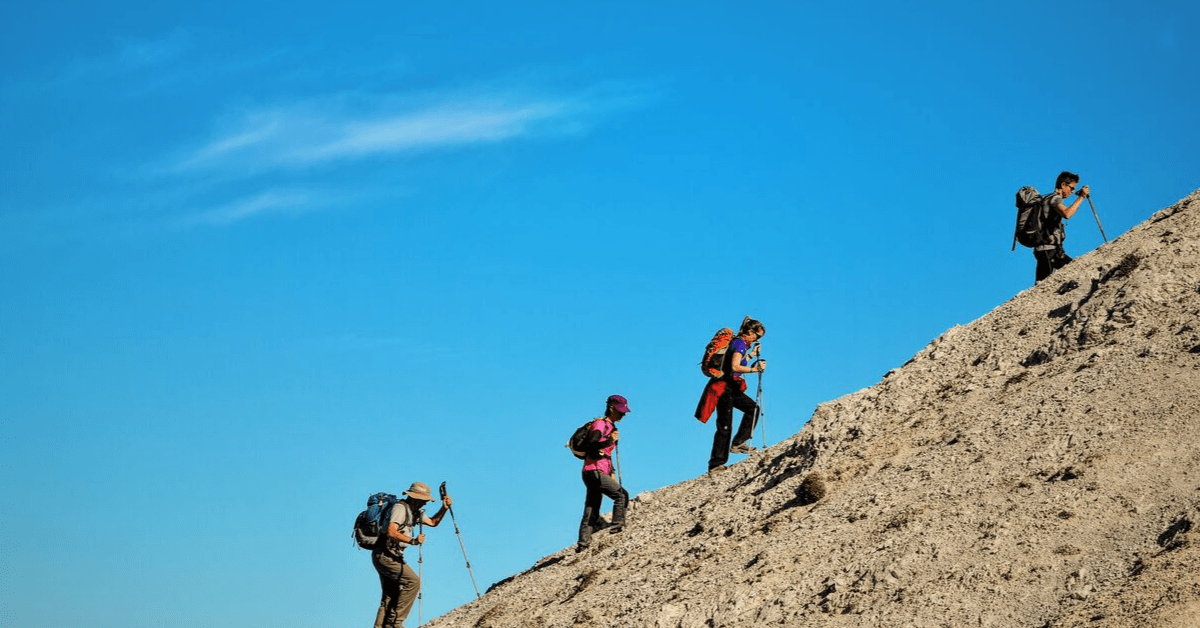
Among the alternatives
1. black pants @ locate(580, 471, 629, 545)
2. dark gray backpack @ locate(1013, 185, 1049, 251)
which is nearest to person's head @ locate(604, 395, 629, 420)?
black pants @ locate(580, 471, 629, 545)

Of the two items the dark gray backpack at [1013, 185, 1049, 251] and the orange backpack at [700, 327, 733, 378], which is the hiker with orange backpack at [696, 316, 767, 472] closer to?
the orange backpack at [700, 327, 733, 378]

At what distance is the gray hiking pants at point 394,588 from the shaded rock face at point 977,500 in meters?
1.39

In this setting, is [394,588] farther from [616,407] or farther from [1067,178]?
[1067,178]

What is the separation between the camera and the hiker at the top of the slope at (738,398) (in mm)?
23141

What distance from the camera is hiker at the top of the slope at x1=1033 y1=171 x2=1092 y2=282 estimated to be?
22938mm

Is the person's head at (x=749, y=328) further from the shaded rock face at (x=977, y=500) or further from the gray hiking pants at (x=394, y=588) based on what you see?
the gray hiking pants at (x=394, y=588)

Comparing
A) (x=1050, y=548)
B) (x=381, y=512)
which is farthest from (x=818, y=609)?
(x=381, y=512)

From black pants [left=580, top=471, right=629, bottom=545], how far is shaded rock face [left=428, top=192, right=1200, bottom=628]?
35cm

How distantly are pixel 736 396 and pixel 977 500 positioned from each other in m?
6.86

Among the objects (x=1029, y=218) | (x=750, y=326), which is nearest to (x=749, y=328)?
(x=750, y=326)

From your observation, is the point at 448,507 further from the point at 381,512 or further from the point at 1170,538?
the point at 1170,538

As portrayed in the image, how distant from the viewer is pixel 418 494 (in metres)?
20.9

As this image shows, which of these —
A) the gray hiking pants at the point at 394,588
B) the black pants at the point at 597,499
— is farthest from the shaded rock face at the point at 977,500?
the gray hiking pants at the point at 394,588

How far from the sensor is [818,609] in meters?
16.2
